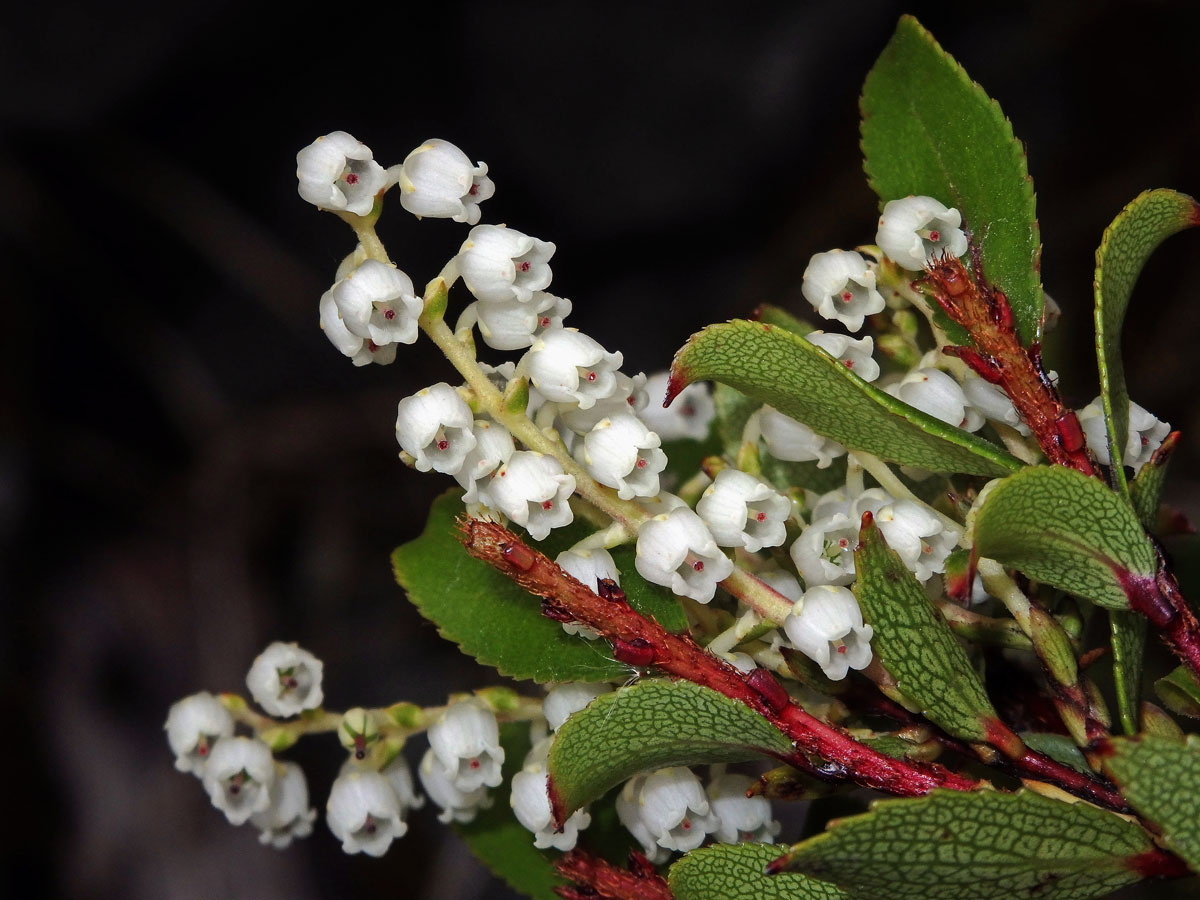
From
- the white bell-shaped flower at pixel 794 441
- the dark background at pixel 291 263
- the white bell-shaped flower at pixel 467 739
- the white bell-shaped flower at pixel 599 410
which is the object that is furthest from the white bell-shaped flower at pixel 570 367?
the dark background at pixel 291 263

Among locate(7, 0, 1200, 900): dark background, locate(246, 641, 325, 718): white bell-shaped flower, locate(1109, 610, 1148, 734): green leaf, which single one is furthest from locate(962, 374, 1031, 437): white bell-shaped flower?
locate(7, 0, 1200, 900): dark background

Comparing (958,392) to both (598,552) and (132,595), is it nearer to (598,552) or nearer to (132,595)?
(598,552)

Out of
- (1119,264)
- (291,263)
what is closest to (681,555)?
(1119,264)

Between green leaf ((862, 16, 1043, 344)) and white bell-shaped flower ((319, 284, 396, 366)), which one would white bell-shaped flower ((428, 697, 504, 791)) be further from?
green leaf ((862, 16, 1043, 344))

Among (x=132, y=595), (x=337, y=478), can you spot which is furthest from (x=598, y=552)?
(x=132, y=595)

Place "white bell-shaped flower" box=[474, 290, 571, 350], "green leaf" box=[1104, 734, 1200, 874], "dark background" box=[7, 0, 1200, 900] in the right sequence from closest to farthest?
1. "green leaf" box=[1104, 734, 1200, 874]
2. "white bell-shaped flower" box=[474, 290, 571, 350]
3. "dark background" box=[7, 0, 1200, 900]

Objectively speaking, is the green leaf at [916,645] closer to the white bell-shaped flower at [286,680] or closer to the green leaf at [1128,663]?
the green leaf at [1128,663]
